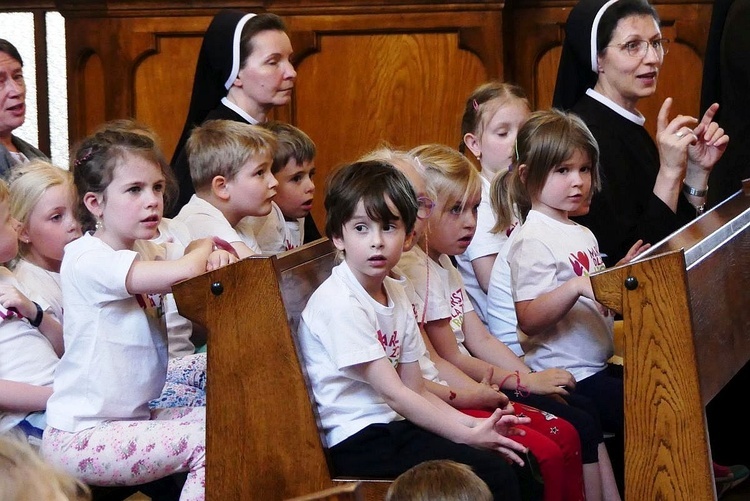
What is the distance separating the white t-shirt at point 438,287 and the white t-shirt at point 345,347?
433 mm

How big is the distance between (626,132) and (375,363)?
6.87 ft

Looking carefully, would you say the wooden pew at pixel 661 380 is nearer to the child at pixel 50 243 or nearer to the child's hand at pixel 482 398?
the child's hand at pixel 482 398

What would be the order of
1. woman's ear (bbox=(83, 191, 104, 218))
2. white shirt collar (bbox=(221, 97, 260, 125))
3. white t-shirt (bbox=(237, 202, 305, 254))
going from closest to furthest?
woman's ear (bbox=(83, 191, 104, 218))
white t-shirt (bbox=(237, 202, 305, 254))
white shirt collar (bbox=(221, 97, 260, 125))

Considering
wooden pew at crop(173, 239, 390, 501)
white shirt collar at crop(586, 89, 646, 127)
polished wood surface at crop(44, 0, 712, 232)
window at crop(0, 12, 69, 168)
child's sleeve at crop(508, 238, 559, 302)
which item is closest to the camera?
wooden pew at crop(173, 239, 390, 501)

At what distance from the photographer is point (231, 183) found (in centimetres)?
411

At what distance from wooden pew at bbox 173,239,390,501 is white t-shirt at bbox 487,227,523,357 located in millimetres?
1305

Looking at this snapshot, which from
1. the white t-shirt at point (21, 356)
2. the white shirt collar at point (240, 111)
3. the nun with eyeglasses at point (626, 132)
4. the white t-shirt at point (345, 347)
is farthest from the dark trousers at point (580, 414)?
the white shirt collar at point (240, 111)

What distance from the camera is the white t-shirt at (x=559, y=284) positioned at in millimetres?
3703

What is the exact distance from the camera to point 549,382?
11.8ft

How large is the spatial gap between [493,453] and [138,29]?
12.7 ft

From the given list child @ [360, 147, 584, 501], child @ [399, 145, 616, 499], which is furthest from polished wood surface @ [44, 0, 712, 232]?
child @ [360, 147, 584, 501]

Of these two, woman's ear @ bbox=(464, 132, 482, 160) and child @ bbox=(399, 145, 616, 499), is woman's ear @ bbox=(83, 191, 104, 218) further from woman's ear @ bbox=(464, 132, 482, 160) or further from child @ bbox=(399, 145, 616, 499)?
woman's ear @ bbox=(464, 132, 482, 160)

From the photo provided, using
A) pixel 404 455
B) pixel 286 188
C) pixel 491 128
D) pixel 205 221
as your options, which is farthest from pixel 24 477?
pixel 491 128

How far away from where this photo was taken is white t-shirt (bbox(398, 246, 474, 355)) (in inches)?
139
